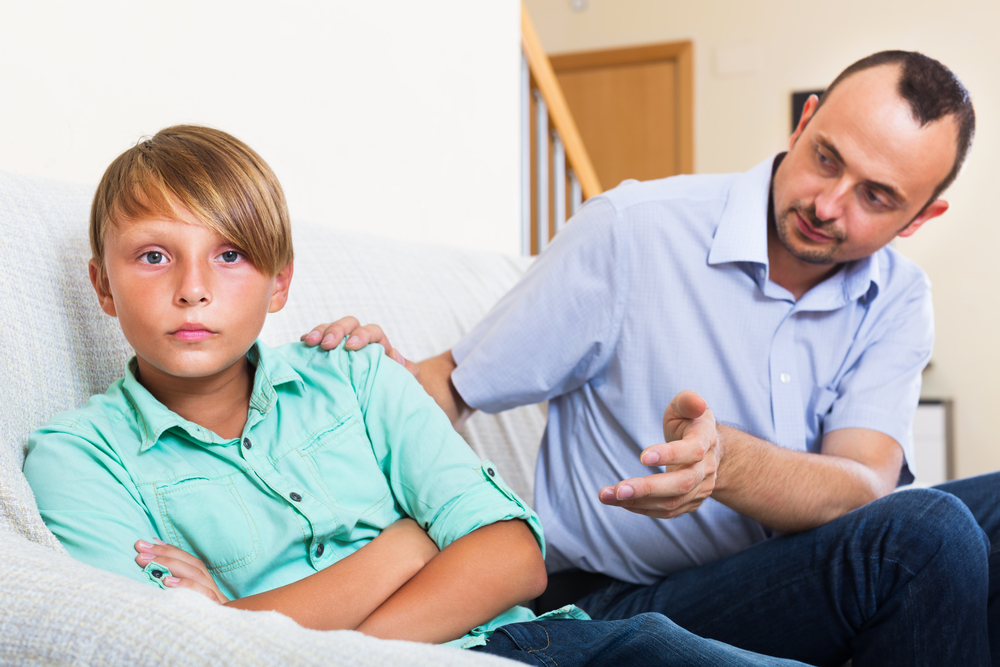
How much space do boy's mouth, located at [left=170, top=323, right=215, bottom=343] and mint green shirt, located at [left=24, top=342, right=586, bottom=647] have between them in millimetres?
73

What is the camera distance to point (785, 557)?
0.92 m

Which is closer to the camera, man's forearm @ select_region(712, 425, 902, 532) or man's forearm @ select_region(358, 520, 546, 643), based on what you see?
man's forearm @ select_region(358, 520, 546, 643)

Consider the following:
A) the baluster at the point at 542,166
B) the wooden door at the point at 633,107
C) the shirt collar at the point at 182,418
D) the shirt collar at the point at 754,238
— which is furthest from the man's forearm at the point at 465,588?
the wooden door at the point at 633,107

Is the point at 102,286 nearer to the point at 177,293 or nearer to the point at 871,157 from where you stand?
the point at 177,293

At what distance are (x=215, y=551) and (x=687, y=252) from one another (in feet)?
2.37

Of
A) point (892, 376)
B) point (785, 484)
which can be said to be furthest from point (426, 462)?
point (892, 376)

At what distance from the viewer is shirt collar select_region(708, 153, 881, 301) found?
1.07m

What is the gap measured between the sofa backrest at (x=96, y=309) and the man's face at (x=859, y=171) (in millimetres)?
525

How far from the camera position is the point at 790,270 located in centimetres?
112

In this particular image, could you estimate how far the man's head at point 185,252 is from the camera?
25.0 inches

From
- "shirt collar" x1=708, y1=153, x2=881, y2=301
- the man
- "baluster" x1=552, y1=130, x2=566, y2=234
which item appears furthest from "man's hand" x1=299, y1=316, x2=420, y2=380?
"baluster" x1=552, y1=130, x2=566, y2=234

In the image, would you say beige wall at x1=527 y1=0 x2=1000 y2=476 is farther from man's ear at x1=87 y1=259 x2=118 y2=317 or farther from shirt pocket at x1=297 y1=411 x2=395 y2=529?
man's ear at x1=87 y1=259 x2=118 y2=317

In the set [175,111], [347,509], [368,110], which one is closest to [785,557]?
[347,509]

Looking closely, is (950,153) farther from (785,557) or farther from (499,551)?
(499,551)
